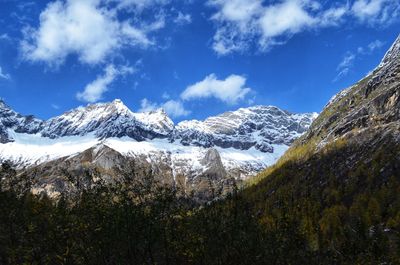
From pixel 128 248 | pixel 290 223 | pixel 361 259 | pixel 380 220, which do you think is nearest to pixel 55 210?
pixel 128 248

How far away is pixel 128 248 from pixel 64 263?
6558 mm

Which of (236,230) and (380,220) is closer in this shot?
(236,230)

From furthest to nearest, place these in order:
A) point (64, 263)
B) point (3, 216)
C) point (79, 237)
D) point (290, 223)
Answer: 1. point (290, 223)
2. point (3, 216)
3. point (79, 237)
4. point (64, 263)

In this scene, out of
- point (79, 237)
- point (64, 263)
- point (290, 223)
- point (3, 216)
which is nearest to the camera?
point (64, 263)

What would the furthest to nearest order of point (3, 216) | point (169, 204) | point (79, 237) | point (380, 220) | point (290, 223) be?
1. point (380, 220)
2. point (290, 223)
3. point (169, 204)
4. point (3, 216)
5. point (79, 237)

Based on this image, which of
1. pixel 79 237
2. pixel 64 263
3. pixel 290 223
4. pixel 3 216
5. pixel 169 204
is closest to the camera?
pixel 64 263

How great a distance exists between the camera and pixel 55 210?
37.9 m

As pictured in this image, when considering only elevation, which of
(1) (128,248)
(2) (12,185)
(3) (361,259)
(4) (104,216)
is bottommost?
(3) (361,259)

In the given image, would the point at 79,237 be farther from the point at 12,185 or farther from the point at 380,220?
the point at 380,220

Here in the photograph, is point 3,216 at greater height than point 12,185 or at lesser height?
lesser

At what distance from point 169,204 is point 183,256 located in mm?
4538

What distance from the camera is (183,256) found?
133 ft

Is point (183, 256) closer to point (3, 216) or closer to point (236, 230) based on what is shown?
point (236, 230)

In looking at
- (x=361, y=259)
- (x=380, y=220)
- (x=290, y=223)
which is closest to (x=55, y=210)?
(x=290, y=223)
